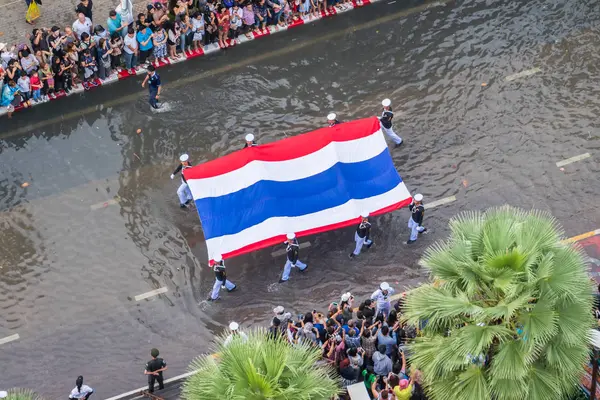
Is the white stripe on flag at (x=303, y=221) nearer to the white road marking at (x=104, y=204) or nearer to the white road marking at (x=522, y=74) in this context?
the white road marking at (x=104, y=204)

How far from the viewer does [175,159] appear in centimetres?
2127

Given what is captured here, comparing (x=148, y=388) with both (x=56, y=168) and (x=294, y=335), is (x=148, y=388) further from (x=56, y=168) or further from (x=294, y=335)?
(x=56, y=168)

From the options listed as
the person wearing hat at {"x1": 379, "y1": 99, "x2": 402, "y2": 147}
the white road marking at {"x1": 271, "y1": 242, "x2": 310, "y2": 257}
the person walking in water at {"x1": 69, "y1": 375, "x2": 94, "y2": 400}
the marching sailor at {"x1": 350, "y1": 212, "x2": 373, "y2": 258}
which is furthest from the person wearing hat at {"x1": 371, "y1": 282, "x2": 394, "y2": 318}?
the person walking in water at {"x1": 69, "y1": 375, "x2": 94, "y2": 400}

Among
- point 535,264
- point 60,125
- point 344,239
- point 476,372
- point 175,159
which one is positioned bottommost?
point 476,372

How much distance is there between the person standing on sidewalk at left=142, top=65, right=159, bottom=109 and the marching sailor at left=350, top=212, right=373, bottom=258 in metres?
5.55

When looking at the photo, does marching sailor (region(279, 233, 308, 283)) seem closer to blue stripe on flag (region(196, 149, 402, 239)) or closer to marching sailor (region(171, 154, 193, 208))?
blue stripe on flag (region(196, 149, 402, 239))

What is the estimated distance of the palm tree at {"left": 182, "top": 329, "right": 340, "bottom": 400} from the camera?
40.8 ft

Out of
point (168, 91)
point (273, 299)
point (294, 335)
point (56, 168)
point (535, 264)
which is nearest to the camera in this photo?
point (535, 264)

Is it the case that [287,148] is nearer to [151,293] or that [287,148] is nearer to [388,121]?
[388,121]

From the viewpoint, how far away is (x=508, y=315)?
12664 mm

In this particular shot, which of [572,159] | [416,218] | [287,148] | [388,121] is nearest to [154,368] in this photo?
[287,148]

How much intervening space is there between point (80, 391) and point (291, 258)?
4468 millimetres

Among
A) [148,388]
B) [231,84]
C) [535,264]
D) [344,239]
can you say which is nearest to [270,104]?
[231,84]

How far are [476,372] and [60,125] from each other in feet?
40.6
